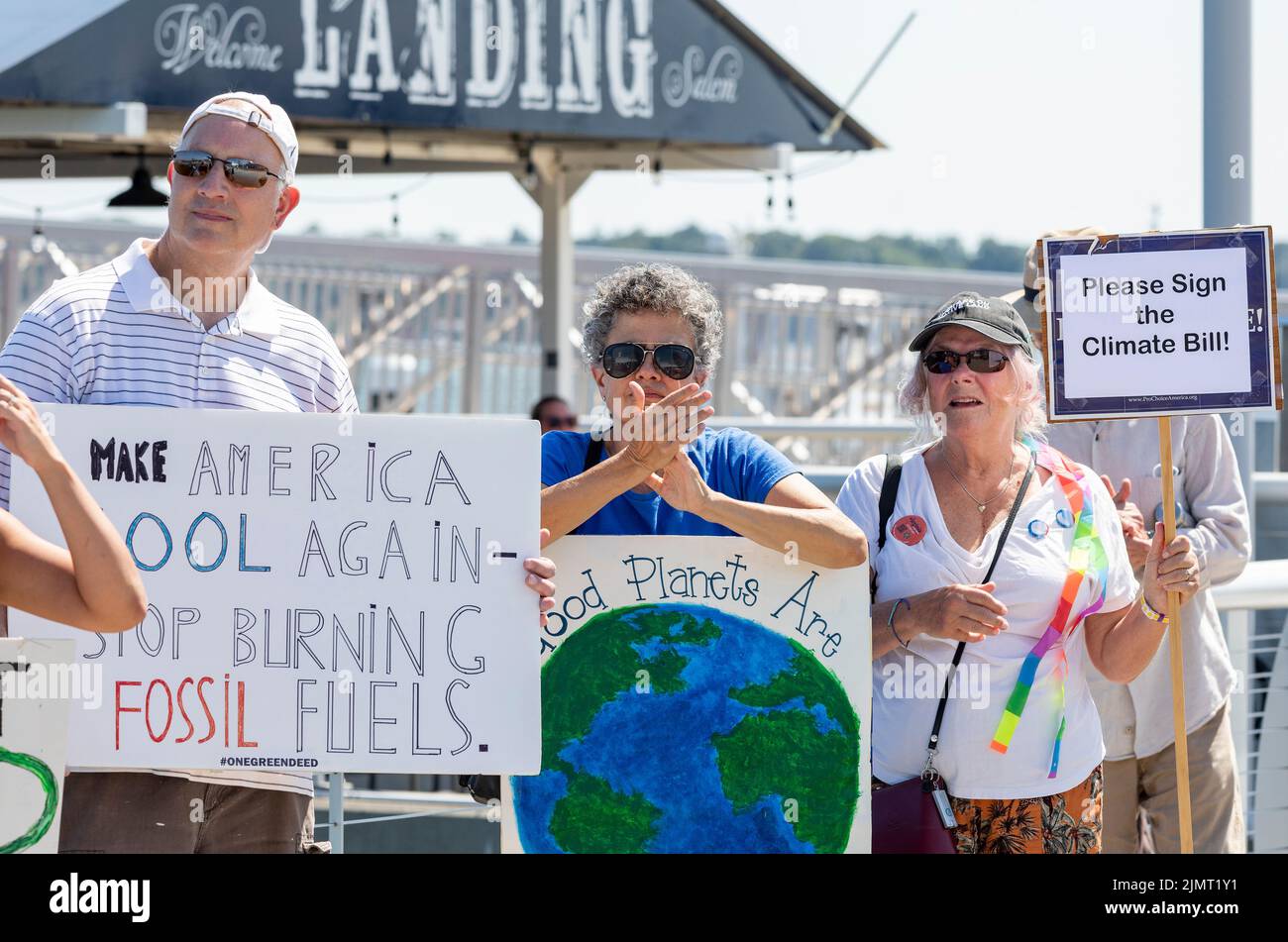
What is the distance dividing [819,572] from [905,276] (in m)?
16.4

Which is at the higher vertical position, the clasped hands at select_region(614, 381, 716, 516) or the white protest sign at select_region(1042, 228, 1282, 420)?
the white protest sign at select_region(1042, 228, 1282, 420)

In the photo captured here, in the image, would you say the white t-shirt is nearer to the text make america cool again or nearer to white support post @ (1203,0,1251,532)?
the text make america cool again

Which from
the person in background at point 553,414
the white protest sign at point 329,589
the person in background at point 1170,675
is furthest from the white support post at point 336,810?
the person in background at point 553,414

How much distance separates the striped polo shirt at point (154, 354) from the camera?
126 inches

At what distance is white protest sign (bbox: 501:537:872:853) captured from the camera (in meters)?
3.47

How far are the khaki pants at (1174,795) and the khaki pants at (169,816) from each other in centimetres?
226

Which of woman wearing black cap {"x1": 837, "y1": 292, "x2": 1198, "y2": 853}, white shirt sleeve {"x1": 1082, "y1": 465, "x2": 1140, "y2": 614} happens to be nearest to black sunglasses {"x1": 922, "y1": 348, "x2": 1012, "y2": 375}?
woman wearing black cap {"x1": 837, "y1": 292, "x2": 1198, "y2": 853}

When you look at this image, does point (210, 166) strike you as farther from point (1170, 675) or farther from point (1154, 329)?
point (1170, 675)

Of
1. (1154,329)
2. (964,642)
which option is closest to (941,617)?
(964,642)

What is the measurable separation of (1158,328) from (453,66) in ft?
18.6

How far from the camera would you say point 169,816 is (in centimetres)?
324

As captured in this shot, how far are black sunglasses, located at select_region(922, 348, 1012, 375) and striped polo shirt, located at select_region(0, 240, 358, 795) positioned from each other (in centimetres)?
→ 139
